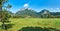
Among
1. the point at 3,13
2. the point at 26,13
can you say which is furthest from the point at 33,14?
the point at 3,13

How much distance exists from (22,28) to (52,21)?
1.57m

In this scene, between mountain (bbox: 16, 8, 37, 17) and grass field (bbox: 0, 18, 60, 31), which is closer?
grass field (bbox: 0, 18, 60, 31)

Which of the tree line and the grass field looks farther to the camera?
the tree line

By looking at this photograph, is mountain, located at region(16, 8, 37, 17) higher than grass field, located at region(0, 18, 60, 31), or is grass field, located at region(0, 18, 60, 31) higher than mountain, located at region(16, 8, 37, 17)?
mountain, located at region(16, 8, 37, 17)

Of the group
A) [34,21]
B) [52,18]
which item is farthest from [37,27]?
[52,18]

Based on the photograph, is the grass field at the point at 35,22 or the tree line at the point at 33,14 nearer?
the grass field at the point at 35,22

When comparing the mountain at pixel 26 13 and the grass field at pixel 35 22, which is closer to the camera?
the grass field at pixel 35 22

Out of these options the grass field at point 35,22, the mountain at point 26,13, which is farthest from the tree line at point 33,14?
the grass field at point 35,22

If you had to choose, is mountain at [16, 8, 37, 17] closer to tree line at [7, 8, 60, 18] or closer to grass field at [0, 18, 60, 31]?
tree line at [7, 8, 60, 18]

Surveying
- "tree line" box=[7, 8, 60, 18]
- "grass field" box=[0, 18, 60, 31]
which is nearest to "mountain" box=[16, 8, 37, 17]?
"tree line" box=[7, 8, 60, 18]

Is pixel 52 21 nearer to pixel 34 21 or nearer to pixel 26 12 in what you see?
pixel 34 21

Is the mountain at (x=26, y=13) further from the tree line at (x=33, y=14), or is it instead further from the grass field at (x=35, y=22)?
the grass field at (x=35, y=22)

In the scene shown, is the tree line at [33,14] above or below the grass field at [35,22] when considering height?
above

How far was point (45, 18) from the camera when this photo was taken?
8.50m
